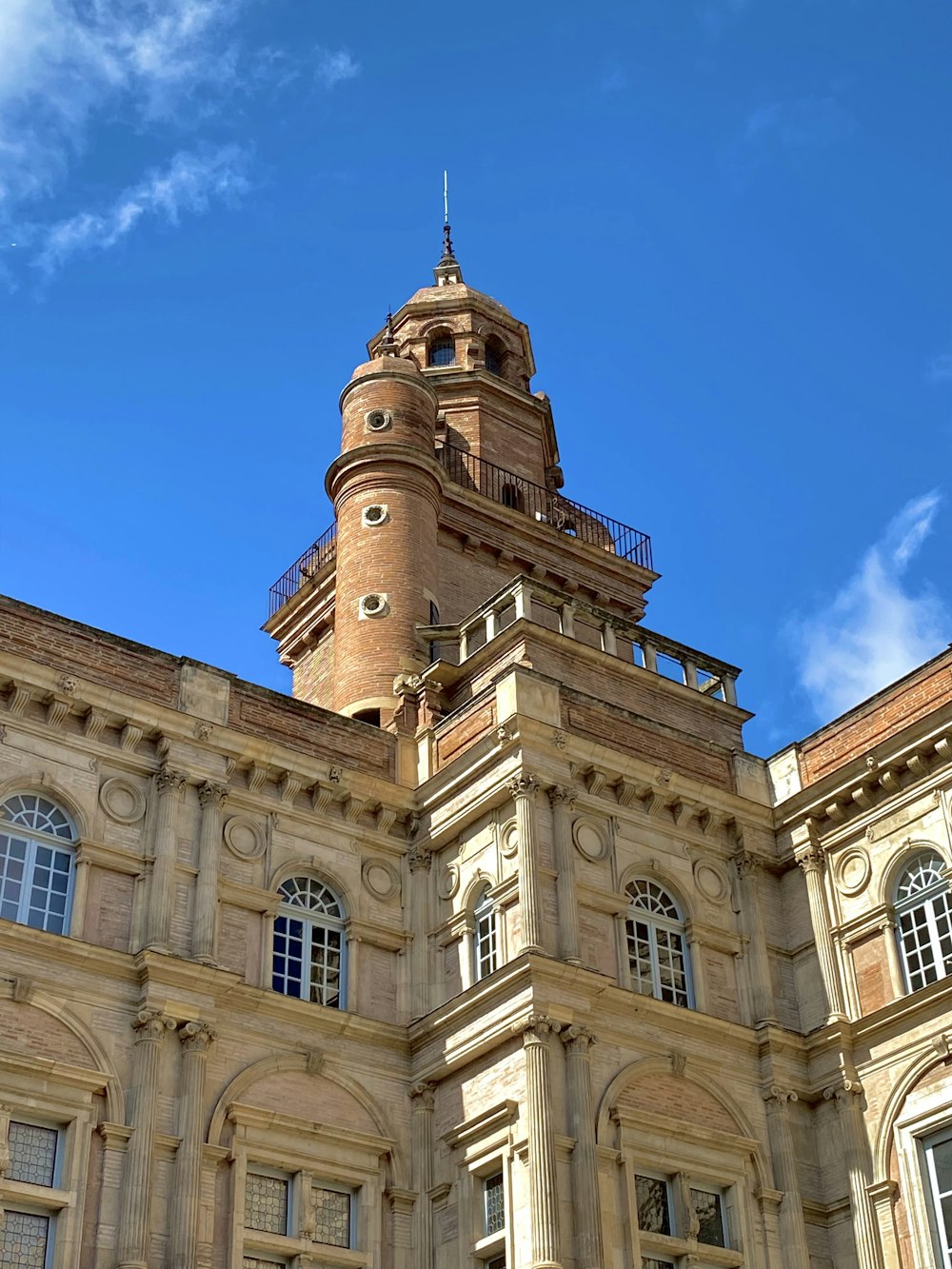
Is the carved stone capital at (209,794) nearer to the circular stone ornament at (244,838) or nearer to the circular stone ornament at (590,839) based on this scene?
the circular stone ornament at (244,838)

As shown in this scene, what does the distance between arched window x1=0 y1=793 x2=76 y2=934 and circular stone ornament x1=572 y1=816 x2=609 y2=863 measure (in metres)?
7.41

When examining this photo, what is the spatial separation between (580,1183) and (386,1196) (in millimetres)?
3133

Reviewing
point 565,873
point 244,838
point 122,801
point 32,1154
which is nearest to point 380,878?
point 244,838

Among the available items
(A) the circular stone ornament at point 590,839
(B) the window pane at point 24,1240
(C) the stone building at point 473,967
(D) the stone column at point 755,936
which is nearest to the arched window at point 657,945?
(C) the stone building at point 473,967

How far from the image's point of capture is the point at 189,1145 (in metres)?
23.2

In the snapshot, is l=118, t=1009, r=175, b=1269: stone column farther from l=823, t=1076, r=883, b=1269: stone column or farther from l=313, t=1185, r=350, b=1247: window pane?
l=823, t=1076, r=883, b=1269: stone column

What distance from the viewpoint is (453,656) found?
Result: 34.9m

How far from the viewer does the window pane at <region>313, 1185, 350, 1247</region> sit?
2412 centimetres

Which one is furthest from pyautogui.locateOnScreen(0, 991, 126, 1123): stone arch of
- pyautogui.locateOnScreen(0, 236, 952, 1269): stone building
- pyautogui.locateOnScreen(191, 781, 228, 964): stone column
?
pyautogui.locateOnScreen(191, 781, 228, 964): stone column

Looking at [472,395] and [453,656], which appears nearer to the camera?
[453,656]

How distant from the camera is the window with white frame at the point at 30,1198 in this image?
2172 cm

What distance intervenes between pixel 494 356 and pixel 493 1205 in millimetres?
26561

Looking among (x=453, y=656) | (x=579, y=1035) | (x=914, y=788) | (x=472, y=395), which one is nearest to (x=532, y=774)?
(x=579, y=1035)

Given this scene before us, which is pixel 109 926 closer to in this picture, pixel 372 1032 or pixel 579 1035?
pixel 372 1032
